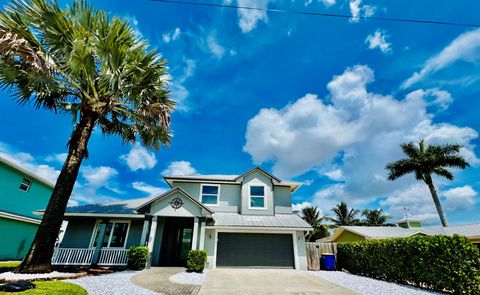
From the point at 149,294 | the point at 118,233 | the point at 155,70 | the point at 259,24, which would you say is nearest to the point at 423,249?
the point at 149,294

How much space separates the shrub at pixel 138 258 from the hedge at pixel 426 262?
11.7 meters

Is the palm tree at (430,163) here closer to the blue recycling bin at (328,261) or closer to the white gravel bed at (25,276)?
the blue recycling bin at (328,261)

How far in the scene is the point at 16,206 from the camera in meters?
16.6

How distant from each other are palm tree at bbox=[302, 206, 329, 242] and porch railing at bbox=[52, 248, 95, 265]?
30562 millimetres

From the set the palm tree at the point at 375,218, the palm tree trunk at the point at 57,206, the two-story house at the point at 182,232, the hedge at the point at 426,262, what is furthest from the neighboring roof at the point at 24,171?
the palm tree at the point at 375,218

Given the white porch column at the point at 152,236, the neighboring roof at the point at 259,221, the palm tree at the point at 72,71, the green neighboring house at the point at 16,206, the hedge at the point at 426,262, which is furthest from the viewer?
the green neighboring house at the point at 16,206

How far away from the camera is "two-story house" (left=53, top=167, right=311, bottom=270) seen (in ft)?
40.5

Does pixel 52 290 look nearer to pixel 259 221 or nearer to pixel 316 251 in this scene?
pixel 259 221

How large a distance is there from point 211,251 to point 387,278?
30.6ft

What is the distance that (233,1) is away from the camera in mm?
8078

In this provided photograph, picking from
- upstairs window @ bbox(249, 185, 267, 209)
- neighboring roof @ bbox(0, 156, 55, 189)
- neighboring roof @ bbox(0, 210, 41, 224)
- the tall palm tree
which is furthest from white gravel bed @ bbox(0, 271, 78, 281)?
the tall palm tree

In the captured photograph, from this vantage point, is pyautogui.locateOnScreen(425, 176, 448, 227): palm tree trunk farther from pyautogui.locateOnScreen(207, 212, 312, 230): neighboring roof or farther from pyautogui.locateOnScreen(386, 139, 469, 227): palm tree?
pyautogui.locateOnScreen(207, 212, 312, 230): neighboring roof

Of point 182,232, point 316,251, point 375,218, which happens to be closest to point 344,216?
point 375,218

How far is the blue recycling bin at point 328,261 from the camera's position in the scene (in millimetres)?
14297
